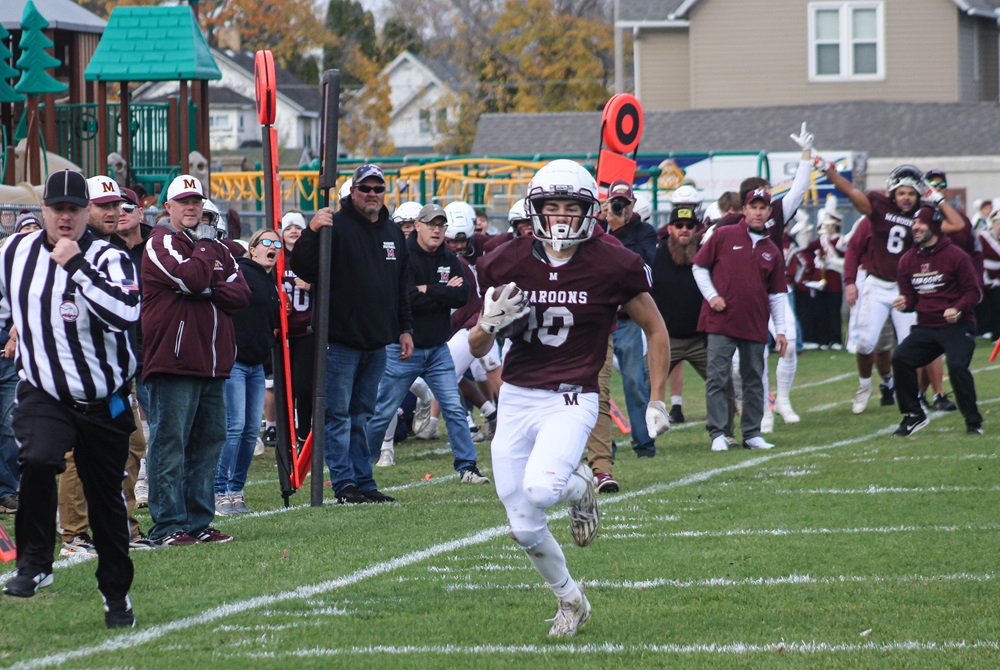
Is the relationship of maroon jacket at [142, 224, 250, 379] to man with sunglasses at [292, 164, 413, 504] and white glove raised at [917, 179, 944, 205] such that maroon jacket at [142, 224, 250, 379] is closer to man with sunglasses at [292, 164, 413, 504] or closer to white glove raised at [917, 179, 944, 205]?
man with sunglasses at [292, 164, 413, 504]

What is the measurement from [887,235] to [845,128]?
2269 cm

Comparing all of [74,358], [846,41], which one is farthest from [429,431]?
[846,41]

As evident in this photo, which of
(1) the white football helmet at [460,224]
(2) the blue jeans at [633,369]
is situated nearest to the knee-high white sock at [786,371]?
(2) the blue jeans at [633,369]

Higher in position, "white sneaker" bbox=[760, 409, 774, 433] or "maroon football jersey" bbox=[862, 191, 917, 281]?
"maroon football jersey" bbox=[862, 191, 917, 281]

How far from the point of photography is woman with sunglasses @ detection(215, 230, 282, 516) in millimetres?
10070

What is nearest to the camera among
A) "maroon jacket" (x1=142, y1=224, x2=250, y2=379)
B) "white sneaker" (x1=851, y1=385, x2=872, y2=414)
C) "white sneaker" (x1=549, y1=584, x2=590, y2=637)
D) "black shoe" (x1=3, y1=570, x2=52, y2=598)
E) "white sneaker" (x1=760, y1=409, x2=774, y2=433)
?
"white sneaker" (x1=549, y1=584, x2=590, y2=637)

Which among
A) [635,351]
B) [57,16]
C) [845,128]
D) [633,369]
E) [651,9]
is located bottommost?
[633,369]

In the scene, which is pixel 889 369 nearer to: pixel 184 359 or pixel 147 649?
pixel 184 359

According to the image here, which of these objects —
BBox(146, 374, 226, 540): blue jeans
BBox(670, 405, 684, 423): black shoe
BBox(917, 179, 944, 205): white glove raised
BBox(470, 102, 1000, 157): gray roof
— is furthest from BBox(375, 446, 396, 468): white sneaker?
BBox(470, 102, 1000, 157): gray roof

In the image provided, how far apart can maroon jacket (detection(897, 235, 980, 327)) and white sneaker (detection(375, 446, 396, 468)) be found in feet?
15.1

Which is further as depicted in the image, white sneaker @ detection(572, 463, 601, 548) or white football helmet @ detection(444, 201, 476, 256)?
white football helmet @ detection(444, 201, 476, 256)

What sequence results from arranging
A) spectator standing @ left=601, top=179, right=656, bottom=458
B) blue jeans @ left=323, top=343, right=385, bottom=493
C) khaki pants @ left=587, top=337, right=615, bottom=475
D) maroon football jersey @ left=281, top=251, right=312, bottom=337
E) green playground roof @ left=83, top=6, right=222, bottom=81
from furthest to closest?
green playground roof @ left=83, top=6, right=222, bottom=81
spectator standing @ left=601, top=179, right=656, bottom=458
maroon football jersey @ left=281, top=251, right=312, bottom=337
khaki pants @ left=587, top=337, right=615, bottom=475
blue jeans @ left=323, top=343, right=385, bottom=493

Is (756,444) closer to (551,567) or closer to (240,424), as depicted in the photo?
(240,424)

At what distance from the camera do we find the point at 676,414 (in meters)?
14.8
